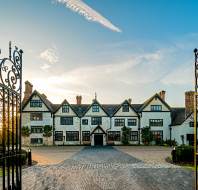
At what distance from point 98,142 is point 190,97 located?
53.2ft

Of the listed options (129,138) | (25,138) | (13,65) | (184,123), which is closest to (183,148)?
(13,65)

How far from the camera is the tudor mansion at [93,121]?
47406 millimetres

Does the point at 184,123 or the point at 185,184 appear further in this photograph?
the point at 184,123

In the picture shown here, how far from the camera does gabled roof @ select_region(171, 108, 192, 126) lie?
45.4 meters

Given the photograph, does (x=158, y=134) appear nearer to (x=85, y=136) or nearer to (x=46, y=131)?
(x=85, y=136)

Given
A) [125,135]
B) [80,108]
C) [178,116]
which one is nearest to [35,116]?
[80,108]

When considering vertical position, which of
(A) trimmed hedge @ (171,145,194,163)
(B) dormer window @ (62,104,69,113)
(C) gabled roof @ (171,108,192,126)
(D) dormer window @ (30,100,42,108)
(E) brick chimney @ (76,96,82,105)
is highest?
(E) brick chimney @ (76,96,82,105)

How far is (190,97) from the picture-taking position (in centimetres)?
4525

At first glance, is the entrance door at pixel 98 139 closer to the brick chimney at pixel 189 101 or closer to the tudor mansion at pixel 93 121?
the tudor mansion at pixel 93 121

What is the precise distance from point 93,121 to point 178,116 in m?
14.0

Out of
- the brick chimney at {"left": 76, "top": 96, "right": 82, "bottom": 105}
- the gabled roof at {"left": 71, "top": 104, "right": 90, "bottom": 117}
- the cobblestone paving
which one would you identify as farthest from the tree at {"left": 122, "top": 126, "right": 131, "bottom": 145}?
the cobblestone paving

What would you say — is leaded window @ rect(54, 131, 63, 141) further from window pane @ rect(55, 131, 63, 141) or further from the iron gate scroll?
the iron gate scroll

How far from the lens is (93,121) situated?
48.7m

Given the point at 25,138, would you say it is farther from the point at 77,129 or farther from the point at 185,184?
the point at 185,184
